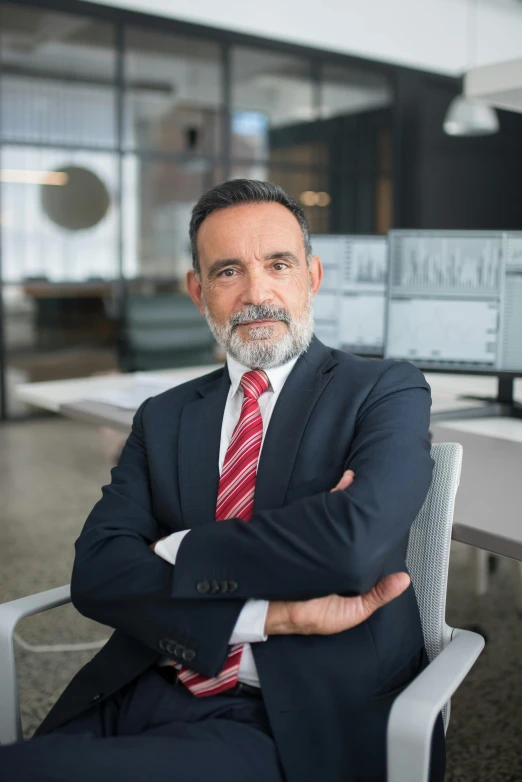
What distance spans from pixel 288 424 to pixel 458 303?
1090 millimetres

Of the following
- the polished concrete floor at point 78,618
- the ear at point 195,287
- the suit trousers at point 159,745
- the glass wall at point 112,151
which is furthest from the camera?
the glass wall at point 112,151

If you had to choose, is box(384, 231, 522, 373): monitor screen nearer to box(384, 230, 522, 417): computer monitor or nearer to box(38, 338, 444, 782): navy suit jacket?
box(384, 230, 522, 417): computer monitor

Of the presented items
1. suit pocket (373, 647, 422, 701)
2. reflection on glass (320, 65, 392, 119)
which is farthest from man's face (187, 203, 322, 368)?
reflection on glass (320, 65, 392, 119)

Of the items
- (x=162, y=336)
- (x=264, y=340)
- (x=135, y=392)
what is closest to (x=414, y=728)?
(x=264, y=340)

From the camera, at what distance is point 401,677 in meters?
1.25

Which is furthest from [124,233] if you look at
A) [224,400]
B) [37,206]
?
[224,400]

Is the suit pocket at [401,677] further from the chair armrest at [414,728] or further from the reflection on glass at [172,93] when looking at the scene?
the reflection on glass at [172,93]

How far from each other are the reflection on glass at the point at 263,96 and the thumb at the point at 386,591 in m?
6.39

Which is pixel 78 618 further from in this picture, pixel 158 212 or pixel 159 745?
pixel 158 212

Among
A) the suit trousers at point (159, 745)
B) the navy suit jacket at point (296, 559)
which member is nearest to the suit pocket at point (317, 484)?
the navy suit jacket at point (296, 559)

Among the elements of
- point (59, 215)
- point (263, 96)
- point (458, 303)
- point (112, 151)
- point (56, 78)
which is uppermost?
point (263, 96)

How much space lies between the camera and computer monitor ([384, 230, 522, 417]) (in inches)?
88.2

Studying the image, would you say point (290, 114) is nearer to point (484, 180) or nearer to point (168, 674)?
point (484, 180)

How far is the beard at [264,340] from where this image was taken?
4.84 ft
